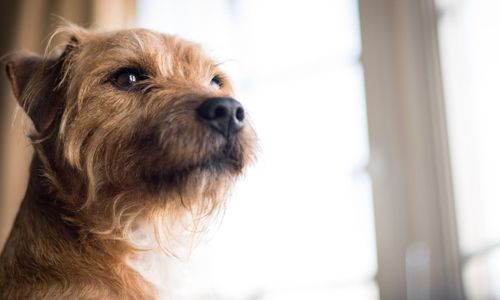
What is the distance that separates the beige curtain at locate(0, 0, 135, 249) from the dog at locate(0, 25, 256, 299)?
8.17ft

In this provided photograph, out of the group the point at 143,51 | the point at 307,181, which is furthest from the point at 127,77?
the point at 307,181

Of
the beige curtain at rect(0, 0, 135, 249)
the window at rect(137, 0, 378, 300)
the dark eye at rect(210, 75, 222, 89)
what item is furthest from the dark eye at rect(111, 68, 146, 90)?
the beige curtain at rect(0, 0, 135, 249)

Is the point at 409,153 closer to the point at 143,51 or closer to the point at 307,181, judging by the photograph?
the point at 307,181

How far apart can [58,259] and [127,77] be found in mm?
575

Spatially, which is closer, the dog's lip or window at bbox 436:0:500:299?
the dog's lip

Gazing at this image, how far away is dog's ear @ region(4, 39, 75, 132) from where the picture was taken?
1728 mm

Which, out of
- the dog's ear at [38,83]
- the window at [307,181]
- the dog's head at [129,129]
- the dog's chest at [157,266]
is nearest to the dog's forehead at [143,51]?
the dog's head at [129,129]

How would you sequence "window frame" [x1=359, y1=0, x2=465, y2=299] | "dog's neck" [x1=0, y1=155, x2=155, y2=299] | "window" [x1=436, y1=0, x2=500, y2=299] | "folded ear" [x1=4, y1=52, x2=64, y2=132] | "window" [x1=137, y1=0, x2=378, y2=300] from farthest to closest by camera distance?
"window" [x1=137, y1=0, x2=378, y2=300] < "window frame" [x1=359, y1=0, x2=465, y2=299] < "window" [x1=436, y1=0, x2=500, y2=299] < "folded ear" [x1=4, y1=52, x2=64, y2=132] < "dog's neck" [x1=0, y1=155, x2=155, y2=299]

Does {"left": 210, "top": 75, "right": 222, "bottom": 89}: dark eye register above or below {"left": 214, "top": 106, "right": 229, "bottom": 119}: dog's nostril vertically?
above

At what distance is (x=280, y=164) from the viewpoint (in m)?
3.66

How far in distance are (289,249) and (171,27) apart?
6.00 ft

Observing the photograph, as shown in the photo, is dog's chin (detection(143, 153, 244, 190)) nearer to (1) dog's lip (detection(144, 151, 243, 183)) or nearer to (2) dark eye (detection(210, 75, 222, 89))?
(1) dog's lip (detection(144, 151, 243, 183))

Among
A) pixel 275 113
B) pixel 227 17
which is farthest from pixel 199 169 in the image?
pixel 227 17

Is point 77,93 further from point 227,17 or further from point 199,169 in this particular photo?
point 227,17
